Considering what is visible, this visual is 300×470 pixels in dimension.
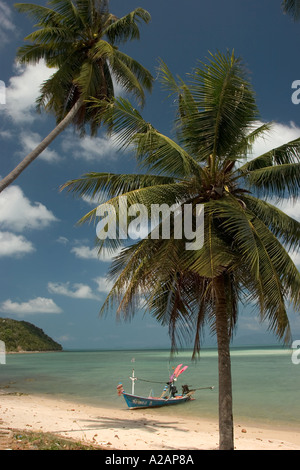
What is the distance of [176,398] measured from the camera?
750 inches

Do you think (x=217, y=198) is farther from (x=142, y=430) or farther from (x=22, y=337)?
(x=22, y=337)

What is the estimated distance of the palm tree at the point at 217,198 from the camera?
642cm

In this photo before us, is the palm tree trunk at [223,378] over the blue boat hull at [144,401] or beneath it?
over

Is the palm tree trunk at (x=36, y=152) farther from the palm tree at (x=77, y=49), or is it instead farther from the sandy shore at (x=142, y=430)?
the sandy shore at (x=142, y=430)

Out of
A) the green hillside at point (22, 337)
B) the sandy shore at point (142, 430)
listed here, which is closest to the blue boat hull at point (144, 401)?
the sandy shore at point (142, 430)

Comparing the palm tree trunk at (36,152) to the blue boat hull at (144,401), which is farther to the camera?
the blue boat hull at (144,401)

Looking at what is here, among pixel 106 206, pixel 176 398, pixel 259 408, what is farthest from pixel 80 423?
pixel 259 408

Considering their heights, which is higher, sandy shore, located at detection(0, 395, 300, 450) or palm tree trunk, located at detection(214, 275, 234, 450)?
palm tree trunk, located at detection(214, 275, 234, 450)

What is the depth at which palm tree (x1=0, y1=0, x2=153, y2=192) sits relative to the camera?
Answer: 12031 millimetres

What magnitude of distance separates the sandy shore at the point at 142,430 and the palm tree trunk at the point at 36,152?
6749 mm

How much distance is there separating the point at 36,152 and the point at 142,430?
9.32 m

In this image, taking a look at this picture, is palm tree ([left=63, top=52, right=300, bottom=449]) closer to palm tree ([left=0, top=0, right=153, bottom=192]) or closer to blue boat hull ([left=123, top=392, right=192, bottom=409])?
palm tree ([left=0, top=0, right=153, bottom=192])

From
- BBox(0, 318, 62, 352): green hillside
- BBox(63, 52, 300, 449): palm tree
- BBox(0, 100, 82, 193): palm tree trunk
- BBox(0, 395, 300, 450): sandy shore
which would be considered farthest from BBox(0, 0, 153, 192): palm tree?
BBox(0, 318, 62, 352): green hillside
